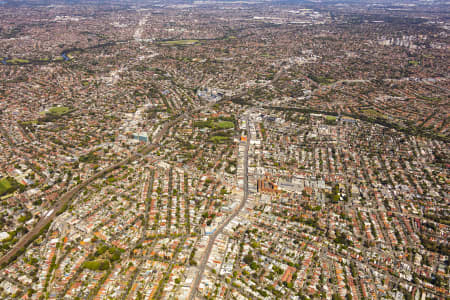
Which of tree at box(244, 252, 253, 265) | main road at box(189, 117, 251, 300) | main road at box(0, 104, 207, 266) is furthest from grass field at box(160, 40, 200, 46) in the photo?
tree at box(244, 252, 253, 265)

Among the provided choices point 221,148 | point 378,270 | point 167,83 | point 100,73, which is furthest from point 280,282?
point 100,73

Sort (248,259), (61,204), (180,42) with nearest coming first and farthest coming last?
(248,259), (61,204), (180,42)

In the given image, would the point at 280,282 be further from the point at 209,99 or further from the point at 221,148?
the point at 209,99

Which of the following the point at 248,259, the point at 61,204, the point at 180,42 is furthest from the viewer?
the point at 180,42

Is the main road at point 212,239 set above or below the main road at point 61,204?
below

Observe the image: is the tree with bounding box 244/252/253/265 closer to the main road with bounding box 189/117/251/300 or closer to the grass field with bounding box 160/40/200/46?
the main road with bounding box 189/117/251/300

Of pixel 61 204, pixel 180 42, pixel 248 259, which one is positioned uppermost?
pixel 180 42

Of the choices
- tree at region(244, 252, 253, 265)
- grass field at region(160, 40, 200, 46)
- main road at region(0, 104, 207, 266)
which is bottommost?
tree at region(244, 252, 253, 265)

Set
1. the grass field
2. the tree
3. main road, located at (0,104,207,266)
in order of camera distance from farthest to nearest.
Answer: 1. the grass field
2. main road, located at (0,104,207,266)
3. the tree

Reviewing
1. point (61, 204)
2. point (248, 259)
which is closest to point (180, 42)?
point (61, 204)

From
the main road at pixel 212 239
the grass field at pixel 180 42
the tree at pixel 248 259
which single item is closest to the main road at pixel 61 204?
the main road at pixel 212 239

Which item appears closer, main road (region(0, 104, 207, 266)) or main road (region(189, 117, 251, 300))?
main road (region(189, 117, 251, 300))

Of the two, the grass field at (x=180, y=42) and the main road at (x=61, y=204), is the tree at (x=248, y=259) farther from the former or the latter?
the grass field at (x=180, y=42)

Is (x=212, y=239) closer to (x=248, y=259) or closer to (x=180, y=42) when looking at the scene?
(x=248, y=259)
